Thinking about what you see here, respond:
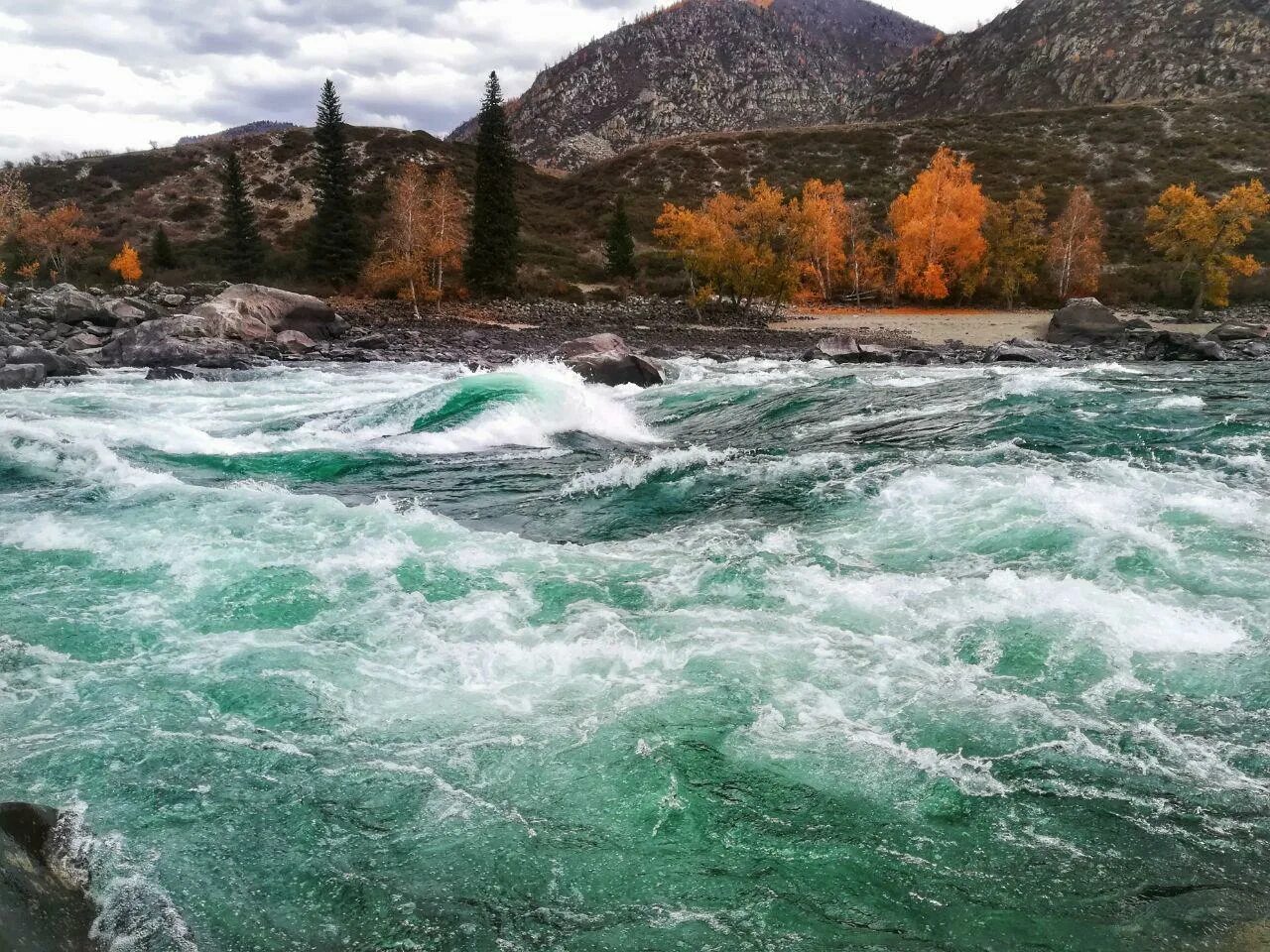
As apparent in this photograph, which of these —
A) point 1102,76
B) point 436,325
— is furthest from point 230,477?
point 1102,76

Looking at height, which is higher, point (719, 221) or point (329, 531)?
point (719, 221)

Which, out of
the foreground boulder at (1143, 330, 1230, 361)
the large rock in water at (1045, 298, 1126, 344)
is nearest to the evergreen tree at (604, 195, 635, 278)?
the large rock in water at (1045, 298, 1126, 344)

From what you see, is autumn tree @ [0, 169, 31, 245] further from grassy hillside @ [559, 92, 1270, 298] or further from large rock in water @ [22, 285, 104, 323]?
grassy hillside @ [559, 92, 1270, 298]

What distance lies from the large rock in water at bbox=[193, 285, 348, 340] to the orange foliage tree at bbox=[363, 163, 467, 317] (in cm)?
937

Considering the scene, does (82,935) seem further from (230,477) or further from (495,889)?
(230,477)

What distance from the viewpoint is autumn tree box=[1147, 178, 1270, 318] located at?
39.0m

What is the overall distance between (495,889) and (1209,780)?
437 centimetres

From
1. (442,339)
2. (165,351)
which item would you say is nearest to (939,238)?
(442,339)

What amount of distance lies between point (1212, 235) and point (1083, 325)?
13.7 m

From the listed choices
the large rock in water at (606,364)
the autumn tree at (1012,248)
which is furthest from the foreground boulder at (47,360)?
the autumn tree at (1012,248)

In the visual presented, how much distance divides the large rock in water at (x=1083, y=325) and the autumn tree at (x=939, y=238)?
1313 cm

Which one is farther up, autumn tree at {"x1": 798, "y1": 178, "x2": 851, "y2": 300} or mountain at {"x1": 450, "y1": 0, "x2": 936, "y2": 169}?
mountain at {"x1": 450, "y1": 0, "x2": 936, "y2": 169}

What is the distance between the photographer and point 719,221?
42.5 meters

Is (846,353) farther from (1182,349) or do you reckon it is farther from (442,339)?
(442,339)
